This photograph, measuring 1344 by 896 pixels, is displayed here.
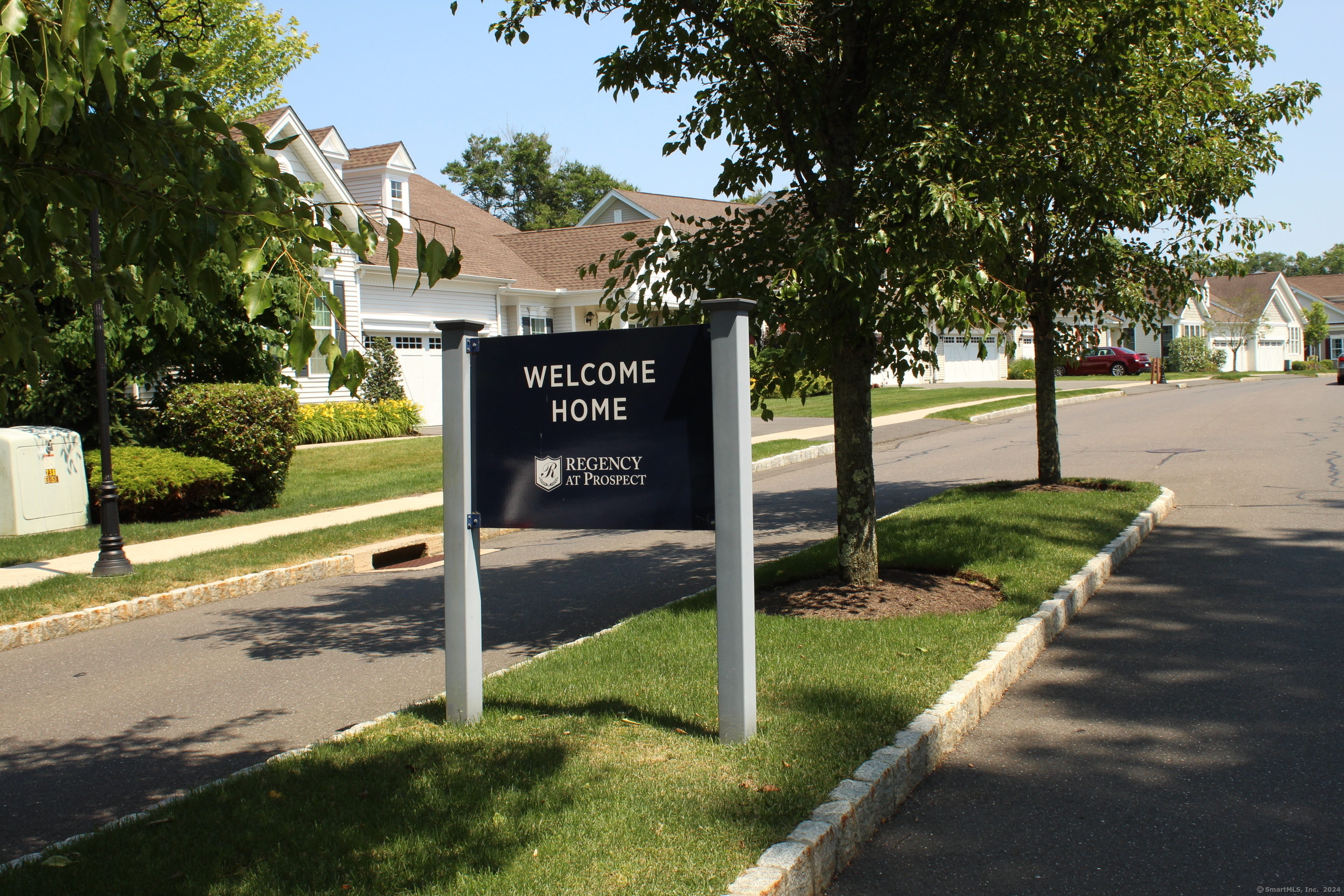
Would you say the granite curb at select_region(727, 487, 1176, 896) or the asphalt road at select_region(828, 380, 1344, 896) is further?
the asphalt road at select_region(828, 380, 1344, 896)

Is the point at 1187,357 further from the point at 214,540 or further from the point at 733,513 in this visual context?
the point at 733,513

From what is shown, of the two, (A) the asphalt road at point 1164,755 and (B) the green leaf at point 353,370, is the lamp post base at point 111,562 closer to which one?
(B) the green leaf at point 353,370

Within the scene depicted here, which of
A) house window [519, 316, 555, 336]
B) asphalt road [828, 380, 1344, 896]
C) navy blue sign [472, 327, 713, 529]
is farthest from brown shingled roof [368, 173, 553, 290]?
navy blue sign [472, 327, 713, 529]

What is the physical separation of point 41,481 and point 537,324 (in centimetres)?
2026

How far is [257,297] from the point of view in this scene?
324 centimetres

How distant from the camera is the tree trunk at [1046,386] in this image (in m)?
12.0

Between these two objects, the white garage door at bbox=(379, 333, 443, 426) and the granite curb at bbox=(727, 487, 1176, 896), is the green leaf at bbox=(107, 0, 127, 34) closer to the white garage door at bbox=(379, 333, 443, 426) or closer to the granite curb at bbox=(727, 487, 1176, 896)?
the granite curb at bbox=(727, 487, 1176, 896)

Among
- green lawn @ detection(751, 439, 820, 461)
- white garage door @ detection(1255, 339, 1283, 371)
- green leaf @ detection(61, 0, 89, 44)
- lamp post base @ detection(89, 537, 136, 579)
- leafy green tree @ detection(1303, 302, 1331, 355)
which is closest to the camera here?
green leaf @ detection(61, 0, 89, 44)

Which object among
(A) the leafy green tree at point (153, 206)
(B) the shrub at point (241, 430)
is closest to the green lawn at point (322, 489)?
(B) the shrub at point (241, 430)

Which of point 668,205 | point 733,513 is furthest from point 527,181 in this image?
point 733,513

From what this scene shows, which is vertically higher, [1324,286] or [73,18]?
[1324,286]

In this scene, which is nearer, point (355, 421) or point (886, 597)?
point (886, 597)

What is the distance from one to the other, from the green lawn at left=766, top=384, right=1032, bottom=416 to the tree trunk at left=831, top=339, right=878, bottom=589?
59.1ft

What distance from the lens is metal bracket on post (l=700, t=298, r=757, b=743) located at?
4629mm
